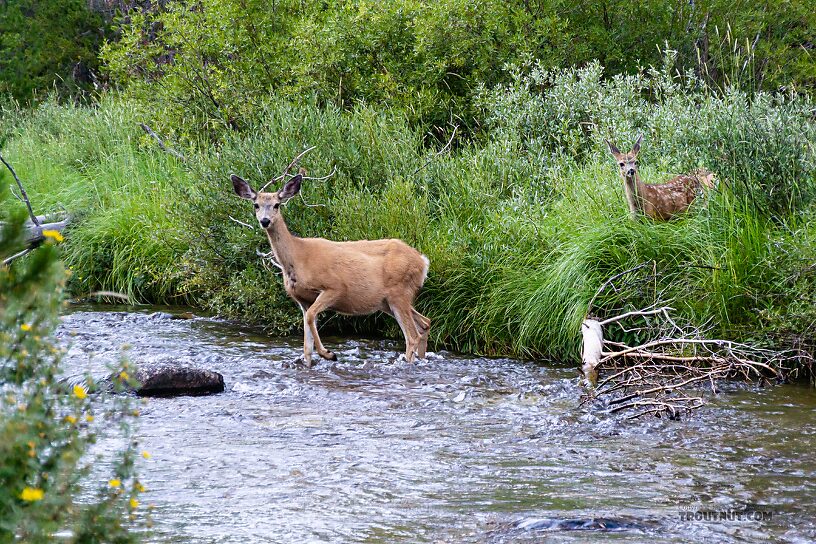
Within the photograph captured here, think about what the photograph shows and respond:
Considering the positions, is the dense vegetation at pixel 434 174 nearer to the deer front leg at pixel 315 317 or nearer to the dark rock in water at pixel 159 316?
the dark rock in water at pixel 159 316

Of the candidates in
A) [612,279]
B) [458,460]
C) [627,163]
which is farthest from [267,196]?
[458,460]

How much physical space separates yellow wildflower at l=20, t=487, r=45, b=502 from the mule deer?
22.8 feet

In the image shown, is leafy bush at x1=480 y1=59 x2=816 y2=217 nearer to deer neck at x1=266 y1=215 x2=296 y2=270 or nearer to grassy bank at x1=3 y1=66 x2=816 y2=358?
grassy bank at x1=3 y1=66 x2=816 y2=358

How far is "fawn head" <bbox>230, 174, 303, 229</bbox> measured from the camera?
954 cm

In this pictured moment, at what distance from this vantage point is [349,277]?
998cm

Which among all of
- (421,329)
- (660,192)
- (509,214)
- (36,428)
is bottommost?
(421,329)

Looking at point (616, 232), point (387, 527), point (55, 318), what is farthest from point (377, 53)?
point (55, 318)

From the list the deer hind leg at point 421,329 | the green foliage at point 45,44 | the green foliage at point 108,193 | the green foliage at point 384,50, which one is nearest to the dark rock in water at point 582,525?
the deer hind leg at point 421,329

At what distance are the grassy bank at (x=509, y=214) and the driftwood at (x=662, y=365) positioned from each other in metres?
0.26

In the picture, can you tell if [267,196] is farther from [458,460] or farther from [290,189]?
[458,460]

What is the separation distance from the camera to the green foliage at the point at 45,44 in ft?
68.2

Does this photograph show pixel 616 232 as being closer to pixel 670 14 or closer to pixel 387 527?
pixel 387 527

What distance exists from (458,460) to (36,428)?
3.83 m

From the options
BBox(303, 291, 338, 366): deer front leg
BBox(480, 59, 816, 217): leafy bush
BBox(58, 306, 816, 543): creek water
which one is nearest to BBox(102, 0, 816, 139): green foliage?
BBox(480, 59, 816, 217): leafy bush
